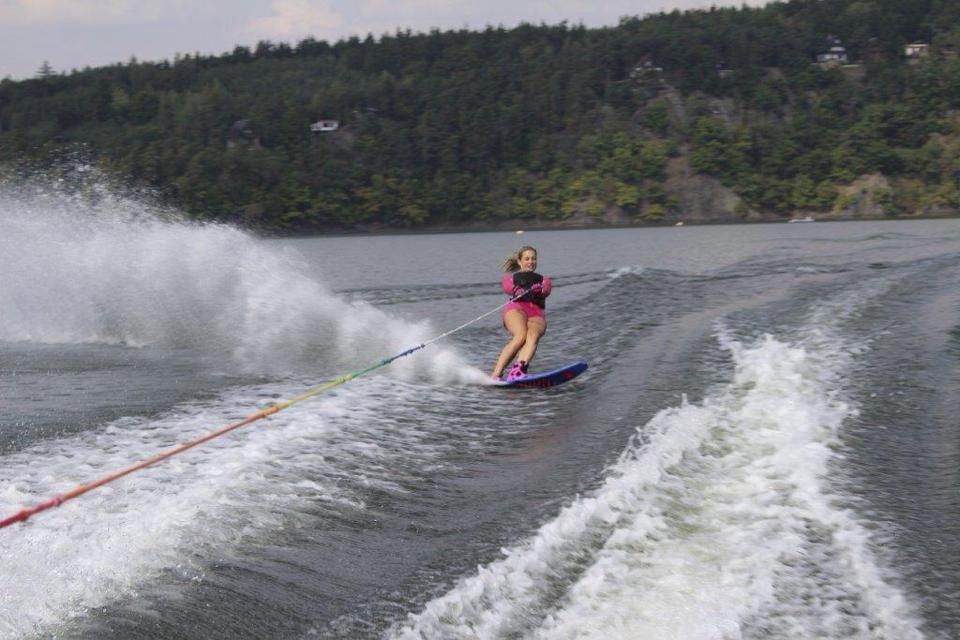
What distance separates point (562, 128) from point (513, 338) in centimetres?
11753

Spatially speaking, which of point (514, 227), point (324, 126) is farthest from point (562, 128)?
point (324, 126)

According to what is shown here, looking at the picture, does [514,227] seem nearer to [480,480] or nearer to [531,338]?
[531,338]

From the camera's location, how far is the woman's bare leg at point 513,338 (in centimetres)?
993

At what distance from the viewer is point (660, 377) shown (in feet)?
31.5

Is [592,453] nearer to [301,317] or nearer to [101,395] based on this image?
[101,395]

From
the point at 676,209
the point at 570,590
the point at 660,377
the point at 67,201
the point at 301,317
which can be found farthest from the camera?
the point at 676,209

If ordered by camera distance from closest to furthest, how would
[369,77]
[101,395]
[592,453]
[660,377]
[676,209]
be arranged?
[592,453] < [101,395] < [660,377] < [676,209] < [369,77]

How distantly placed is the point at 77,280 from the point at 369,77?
13814 cm

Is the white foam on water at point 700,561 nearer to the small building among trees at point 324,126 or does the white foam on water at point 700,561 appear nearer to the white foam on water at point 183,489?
the white foam on water at point 183,489

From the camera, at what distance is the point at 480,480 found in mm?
6453

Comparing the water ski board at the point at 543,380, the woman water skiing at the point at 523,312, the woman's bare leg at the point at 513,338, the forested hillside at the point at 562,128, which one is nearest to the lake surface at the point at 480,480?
the water ski board at the point at 543,380

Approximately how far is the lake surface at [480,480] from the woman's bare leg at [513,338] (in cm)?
36

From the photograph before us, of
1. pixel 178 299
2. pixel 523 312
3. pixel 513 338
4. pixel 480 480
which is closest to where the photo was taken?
pixel 480 480

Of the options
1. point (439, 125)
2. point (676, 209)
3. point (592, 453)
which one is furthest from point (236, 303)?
point (439, 125)
